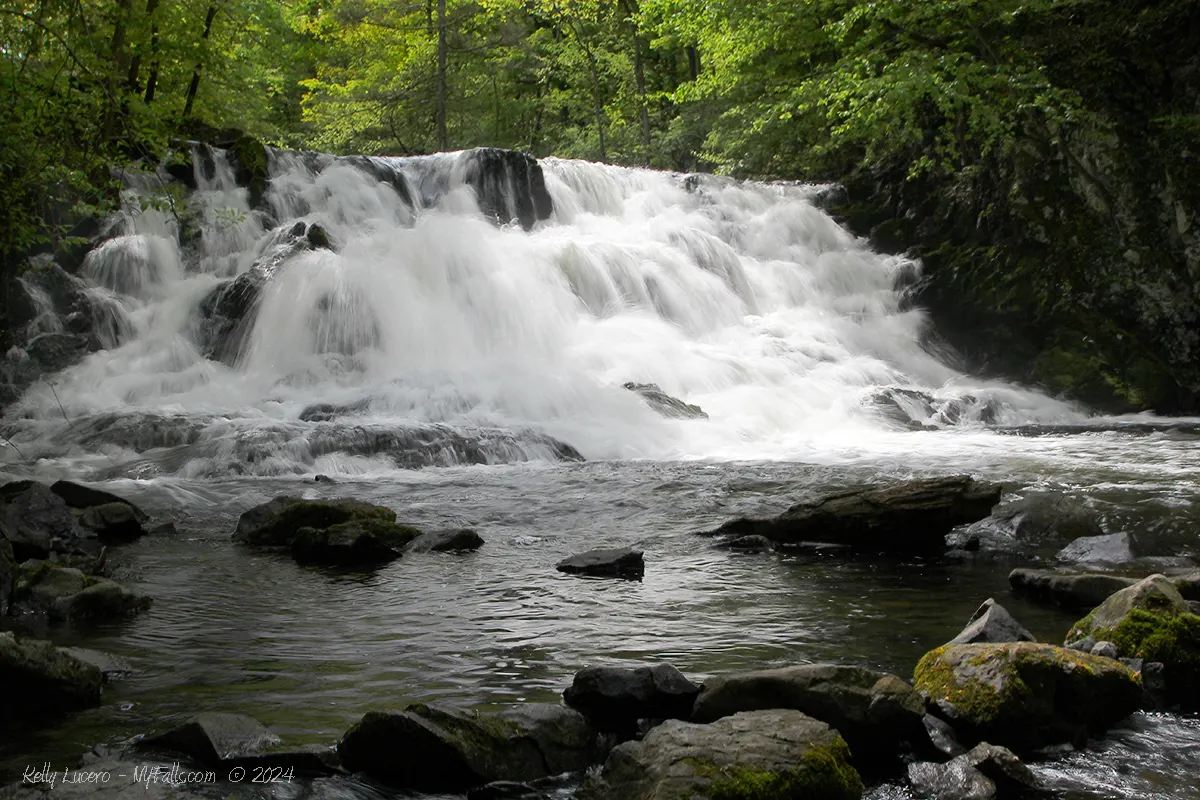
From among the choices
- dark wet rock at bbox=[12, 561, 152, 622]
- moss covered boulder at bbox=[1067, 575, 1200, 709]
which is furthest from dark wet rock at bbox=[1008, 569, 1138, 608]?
dark wet rock at bbox=[12, 561, 152, 622]

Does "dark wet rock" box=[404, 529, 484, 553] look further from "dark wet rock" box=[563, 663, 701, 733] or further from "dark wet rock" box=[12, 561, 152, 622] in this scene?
"dark wet rock" box=[563, 663, 701, 733]

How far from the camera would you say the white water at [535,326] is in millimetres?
13750

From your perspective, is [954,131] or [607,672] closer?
[607,672]

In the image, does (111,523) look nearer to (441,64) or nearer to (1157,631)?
(1157,631)

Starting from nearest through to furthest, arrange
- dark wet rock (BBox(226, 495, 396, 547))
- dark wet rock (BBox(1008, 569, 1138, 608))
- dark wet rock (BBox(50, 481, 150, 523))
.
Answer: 1. dark wet rock (BBox(1008, 569, 1138, 608))
2. dark wet rock (BBox(226, 495, 396, 547))
3. dark wet rock (BBox(50, 481, 150, 523))

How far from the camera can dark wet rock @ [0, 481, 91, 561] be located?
7.25 meters

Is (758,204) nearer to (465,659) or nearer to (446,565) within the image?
(446,565)

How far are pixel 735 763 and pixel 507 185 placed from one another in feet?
63.9

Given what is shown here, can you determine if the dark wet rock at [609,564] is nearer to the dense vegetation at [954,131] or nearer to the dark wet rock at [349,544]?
the dark wet rock at [349,544]

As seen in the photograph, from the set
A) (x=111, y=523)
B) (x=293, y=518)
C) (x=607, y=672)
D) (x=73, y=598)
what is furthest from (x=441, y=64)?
(x=607, y=672)

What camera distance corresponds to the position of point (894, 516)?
24.6 feet

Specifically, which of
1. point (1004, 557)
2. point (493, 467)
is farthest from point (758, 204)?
point (1004, 557)

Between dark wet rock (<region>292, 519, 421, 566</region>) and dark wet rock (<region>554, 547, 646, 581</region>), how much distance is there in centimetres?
148

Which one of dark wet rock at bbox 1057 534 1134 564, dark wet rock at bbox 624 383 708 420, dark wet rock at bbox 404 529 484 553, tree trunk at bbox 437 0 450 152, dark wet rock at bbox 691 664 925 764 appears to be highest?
tree trunk at bbox 437 0 450 152
